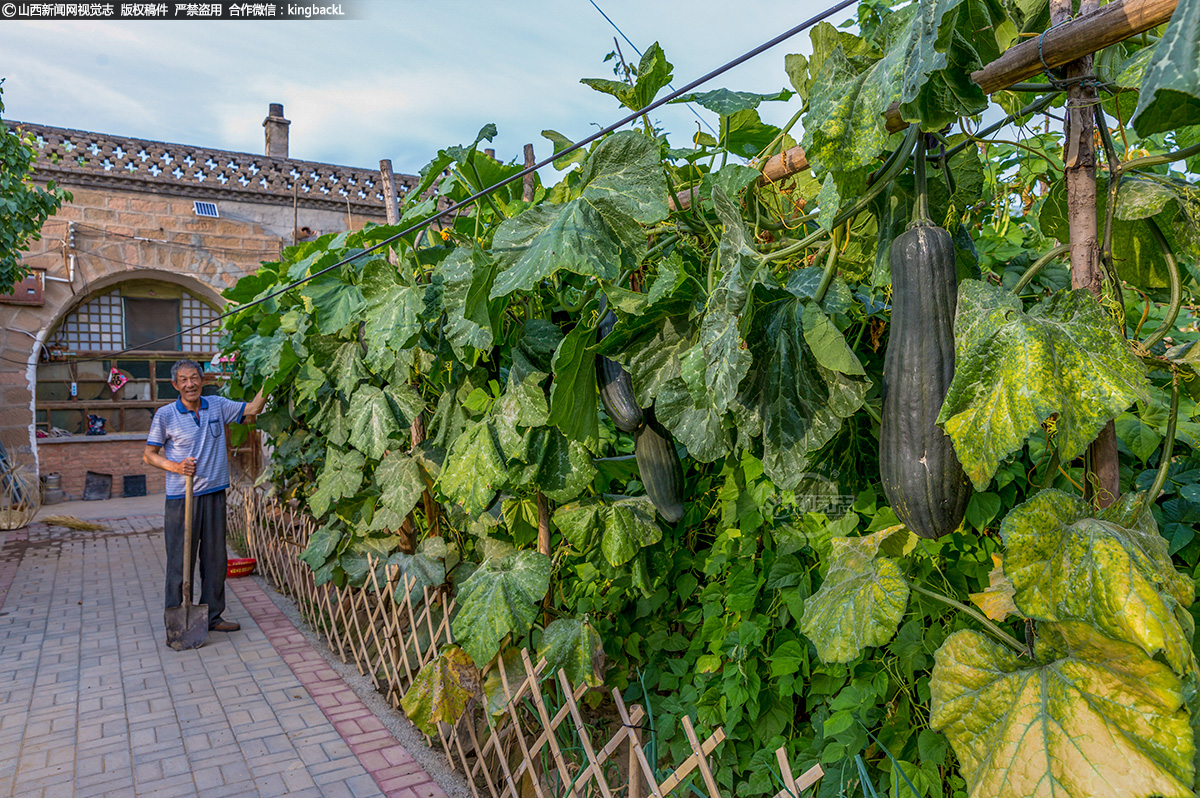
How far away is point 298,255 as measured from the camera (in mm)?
4746

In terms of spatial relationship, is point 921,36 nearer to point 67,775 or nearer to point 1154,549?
point 1154,549

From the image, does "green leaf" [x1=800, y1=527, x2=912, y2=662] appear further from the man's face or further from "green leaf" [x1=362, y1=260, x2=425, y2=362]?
the man's face

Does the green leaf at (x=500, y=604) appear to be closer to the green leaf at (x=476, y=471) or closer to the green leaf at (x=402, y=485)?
the green leaf at (x=476, y=471)

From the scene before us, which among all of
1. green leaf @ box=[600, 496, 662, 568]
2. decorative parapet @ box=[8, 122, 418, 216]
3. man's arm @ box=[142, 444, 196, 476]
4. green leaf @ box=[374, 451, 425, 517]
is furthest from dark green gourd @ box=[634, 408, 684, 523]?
decorative parapet @ box=[8, 122, 418, 216]

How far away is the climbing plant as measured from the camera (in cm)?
92

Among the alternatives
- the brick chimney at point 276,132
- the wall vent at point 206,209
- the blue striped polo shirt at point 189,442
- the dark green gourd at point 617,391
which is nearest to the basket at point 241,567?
the blue striped polo shirt at point 189,442

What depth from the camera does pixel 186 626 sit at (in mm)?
4812

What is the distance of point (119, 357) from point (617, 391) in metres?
14.3

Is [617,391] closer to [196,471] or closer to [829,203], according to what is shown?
[829,203]

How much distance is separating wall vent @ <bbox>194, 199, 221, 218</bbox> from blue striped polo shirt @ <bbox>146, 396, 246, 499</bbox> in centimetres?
989

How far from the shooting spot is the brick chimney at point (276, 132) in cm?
1482

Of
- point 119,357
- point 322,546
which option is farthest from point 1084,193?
point 119,357

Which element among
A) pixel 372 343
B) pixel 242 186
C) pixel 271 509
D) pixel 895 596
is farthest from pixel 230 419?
pixel 242 186

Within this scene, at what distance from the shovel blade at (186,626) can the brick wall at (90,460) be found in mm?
9255
